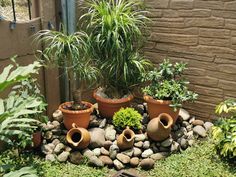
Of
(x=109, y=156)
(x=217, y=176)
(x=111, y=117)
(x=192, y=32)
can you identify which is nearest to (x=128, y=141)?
(x=109, y=156)

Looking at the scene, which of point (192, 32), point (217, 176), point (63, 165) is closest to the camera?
point (217, 176)

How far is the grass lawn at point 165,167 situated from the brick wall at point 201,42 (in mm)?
706

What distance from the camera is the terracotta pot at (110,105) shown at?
137 inches

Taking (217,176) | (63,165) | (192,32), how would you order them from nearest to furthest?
(217,176) < (63,165) < (192,32)

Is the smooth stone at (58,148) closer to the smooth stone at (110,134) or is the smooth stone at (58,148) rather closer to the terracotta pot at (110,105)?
the smooth stone at (110,134)

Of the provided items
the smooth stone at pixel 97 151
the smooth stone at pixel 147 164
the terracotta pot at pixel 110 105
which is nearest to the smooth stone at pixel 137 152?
the smooth stone at pixel 147 164

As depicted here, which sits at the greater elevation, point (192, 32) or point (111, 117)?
point (192, 32)

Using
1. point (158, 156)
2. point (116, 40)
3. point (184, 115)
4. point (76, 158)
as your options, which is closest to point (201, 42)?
point (184, 115)

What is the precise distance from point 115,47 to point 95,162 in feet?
3.86

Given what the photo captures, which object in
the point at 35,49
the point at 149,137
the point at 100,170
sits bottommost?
the point at 100,170

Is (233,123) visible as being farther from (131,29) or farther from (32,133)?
(32,133)

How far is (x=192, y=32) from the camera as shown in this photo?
11.4 feet

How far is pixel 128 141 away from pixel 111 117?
564 mm

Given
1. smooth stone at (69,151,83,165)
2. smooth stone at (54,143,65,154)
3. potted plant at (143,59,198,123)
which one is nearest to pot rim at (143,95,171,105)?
potted plant at (143,59,198,123)
